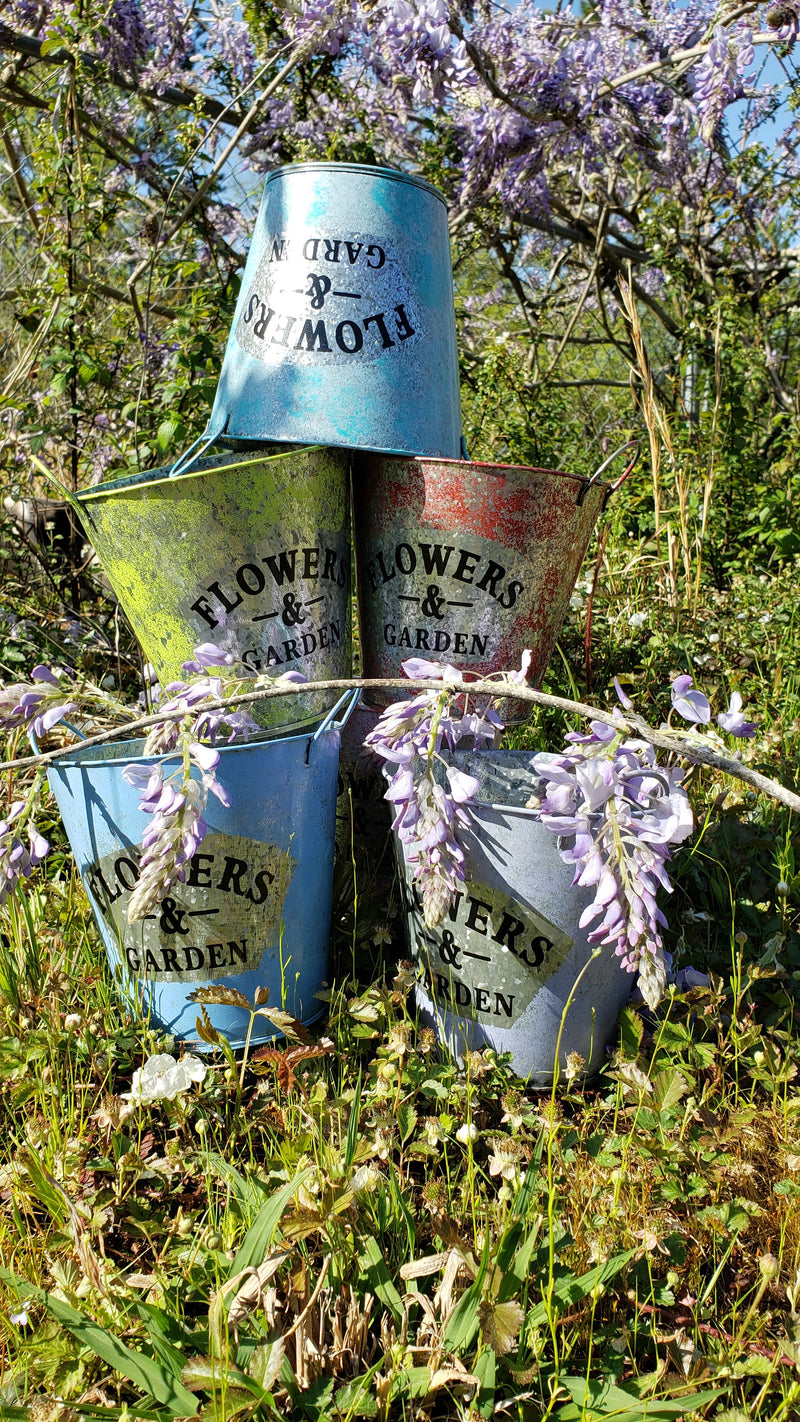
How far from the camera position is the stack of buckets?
164 centimetres

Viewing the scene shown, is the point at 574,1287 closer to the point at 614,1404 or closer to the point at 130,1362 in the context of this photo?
the point at 614,1404

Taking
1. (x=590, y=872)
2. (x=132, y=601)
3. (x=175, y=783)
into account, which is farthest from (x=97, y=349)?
(x=590, y=872)

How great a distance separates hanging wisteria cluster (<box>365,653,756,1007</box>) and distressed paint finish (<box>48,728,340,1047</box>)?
0.25 m

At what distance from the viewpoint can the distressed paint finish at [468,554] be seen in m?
1.88

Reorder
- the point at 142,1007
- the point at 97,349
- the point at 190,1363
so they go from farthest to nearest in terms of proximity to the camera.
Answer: the point at 97,349, the point at 142,1007, the point at 190,1363

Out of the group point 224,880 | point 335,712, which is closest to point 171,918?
point 224,880

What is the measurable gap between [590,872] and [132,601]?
1.03 metres

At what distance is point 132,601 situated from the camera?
6.21ft

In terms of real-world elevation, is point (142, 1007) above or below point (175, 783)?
below

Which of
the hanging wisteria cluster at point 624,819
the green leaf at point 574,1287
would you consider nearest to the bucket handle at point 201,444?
the hanging wisteria cluster at point 624,819

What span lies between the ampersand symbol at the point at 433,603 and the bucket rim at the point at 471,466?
24 centimetres

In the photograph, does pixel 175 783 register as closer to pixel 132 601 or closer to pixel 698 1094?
pixel 132 601

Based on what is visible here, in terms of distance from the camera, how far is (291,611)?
190cm

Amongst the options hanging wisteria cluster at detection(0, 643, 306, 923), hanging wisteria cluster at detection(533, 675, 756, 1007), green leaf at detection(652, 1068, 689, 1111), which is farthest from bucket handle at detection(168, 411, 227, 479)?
green leaf at detection(652, 1068, 689, 1111)
